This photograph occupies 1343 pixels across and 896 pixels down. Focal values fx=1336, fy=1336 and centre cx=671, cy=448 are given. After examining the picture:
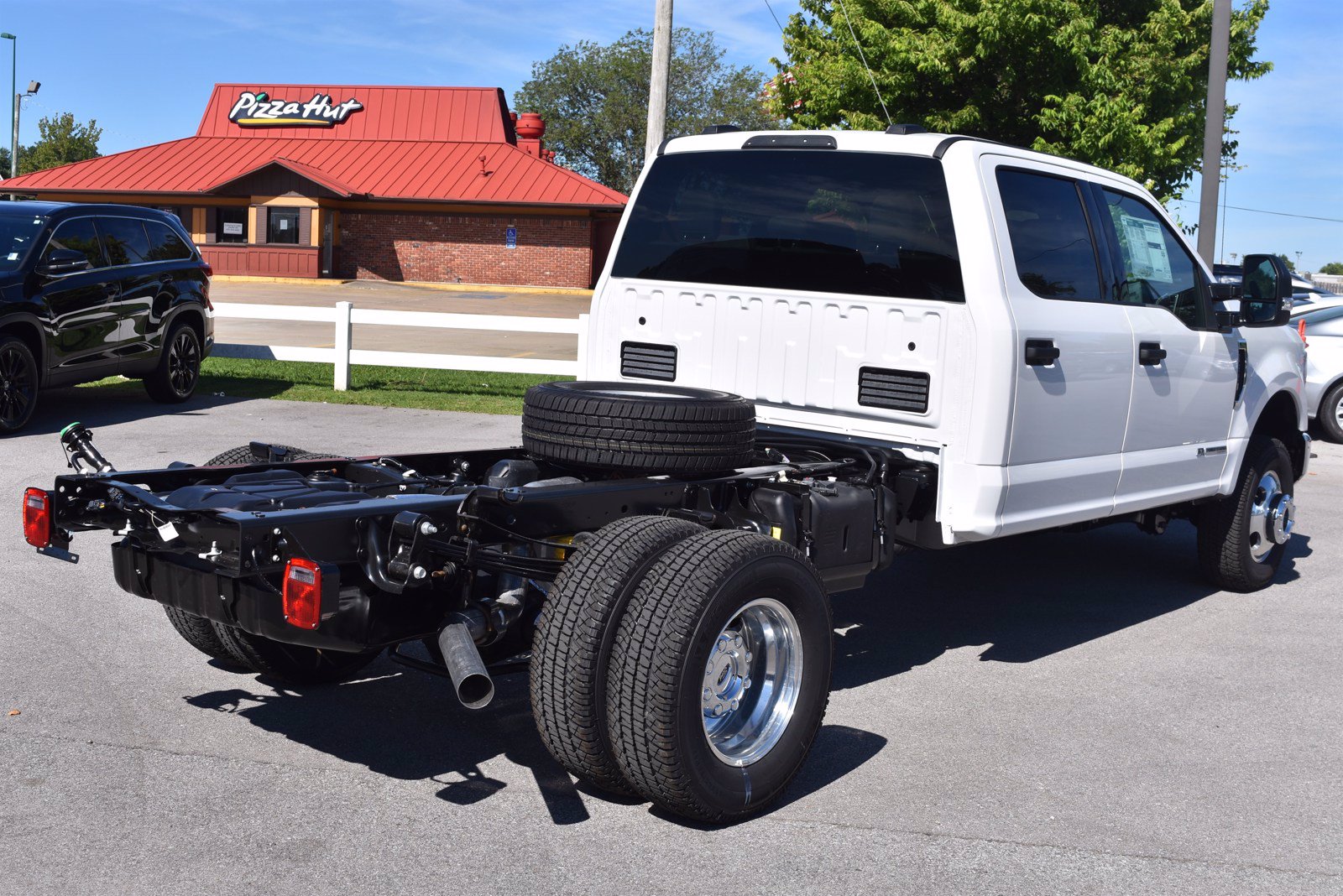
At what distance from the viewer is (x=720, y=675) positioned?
4.13 m

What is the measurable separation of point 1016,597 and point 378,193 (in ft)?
129

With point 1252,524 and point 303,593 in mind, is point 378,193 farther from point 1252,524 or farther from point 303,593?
point 303,593

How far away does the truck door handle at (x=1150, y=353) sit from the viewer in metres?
6.14

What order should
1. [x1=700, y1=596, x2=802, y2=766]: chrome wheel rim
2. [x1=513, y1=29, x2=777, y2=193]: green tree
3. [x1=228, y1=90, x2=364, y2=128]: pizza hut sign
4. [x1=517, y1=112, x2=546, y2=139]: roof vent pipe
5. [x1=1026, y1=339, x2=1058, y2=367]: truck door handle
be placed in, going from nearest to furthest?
[x1=700, y1=596, x2=802, y2=766]: chrome wheel rim → [x1=1026, y1=339, x2=1058, y2=367]: truck door handle → [x1=228, y1=90, x2=364, y2=128]: pizza hut sign → [x1=517, y1=112, x2=546, y2=139]: roof vent pipe → [x1=513, y1=29, x2=777, y2=193]: green tree

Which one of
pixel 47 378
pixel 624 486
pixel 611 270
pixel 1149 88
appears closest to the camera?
pixel 624 486

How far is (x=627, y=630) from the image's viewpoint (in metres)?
3.82

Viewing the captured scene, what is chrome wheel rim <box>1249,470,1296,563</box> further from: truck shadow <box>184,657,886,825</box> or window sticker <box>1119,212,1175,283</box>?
truck shadow <box>184,657,886,825</box>

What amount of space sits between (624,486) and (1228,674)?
309cm

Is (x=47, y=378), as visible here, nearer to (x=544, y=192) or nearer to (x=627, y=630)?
(x=627, y=630)

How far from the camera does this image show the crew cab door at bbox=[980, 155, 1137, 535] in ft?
17.9

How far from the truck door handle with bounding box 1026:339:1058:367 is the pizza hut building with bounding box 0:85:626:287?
3735 centimetres

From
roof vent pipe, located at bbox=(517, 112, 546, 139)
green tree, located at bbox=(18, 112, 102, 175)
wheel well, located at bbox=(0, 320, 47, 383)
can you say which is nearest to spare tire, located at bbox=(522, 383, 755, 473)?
wheel well, located at bbox=(0, 320, 47, 383)

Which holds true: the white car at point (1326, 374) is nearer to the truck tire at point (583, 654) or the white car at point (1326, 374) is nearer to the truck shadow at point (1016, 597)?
the truck shadow at point (1016, 597)

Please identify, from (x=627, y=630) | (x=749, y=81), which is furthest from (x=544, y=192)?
(x=627, y=630)
